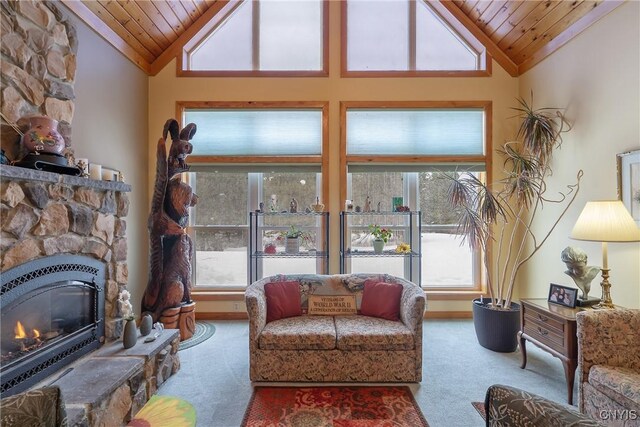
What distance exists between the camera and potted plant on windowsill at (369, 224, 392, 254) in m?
3.88

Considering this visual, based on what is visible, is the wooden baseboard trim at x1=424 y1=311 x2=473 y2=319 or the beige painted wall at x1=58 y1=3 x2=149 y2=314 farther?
the wooden baseboard trim at x1=424 y1=311 x2=473 y2=319

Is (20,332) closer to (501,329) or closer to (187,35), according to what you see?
(187,35)

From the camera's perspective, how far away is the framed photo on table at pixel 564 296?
99.9 inches

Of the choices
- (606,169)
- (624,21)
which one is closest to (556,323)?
(606,169)

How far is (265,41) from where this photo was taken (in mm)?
4094

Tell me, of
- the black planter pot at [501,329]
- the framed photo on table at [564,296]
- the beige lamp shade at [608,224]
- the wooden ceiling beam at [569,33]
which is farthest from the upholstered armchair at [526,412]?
the wooden ceiling beam at [569,33]

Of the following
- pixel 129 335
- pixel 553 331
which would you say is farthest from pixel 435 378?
pixel 129 335

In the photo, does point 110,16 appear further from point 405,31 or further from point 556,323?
point 556,323

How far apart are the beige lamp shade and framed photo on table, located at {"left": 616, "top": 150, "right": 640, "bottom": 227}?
1.11 feet

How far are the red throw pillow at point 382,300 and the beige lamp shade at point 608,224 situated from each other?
4.84 ft

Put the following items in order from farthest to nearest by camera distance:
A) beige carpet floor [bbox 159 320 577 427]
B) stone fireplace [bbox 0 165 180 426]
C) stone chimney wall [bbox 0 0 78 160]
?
beige carpet floor [bbox 159 320 577 427] < stone chimney wall [bbox 0 0 78 160] < stone fireplace [bbox 0 165 180 426]

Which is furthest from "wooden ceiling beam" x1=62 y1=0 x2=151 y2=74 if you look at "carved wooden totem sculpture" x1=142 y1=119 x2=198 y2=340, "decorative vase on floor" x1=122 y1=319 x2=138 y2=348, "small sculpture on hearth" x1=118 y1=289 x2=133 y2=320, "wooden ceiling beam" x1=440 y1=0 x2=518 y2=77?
"wooden ceiling beam" x1=440 y1=0 x2=518 y2=77

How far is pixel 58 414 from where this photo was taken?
45.9 inches

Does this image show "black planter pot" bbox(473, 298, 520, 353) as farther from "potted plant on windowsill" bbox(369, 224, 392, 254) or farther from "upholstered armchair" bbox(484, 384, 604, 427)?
"upholstered armchair" bbox(484, 384, 604, 427)
